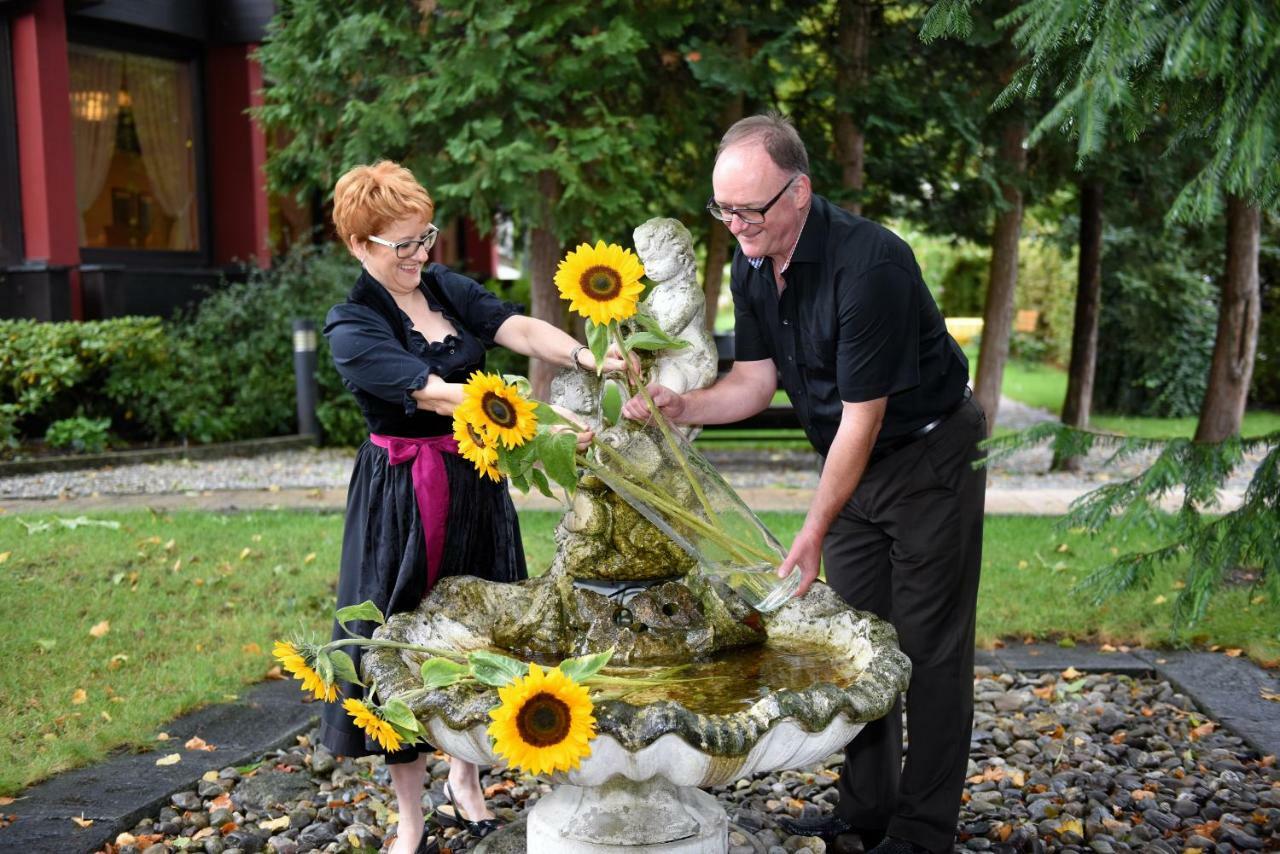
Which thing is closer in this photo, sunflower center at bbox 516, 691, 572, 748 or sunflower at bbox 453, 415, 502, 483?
sunflower center at bbox 516, 691, 572, 748

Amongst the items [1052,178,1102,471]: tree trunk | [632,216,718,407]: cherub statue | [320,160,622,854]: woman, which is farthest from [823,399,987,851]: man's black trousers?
[1052,178,1102,471]: tree trunk

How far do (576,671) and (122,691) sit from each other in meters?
2.93

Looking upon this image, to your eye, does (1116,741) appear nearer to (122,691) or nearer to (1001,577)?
(1001,577)

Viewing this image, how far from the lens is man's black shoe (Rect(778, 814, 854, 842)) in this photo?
11.8ft

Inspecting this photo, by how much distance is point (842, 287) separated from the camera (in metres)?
2.97

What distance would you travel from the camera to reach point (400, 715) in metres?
2.44

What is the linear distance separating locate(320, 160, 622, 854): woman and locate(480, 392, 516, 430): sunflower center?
0.55m

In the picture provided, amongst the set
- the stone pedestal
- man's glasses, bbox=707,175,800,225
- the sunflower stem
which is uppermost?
man's glasses, bbox=707,175,800,225

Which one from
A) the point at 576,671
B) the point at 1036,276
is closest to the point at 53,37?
the point at 576,671

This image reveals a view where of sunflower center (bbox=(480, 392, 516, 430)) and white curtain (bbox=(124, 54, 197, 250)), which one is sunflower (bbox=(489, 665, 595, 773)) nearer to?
sunflower center (bbox=(480, 392, 516, 430))

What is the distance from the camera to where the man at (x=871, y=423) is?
2.91 meters

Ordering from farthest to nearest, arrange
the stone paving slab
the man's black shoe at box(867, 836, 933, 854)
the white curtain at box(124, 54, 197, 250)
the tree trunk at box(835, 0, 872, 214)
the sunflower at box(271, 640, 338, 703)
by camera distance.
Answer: the white curtain at box(124, 54, 197, 250) → the tree trunk at box(835, 0, 872, 214) → the stone paving slab → the man's black shoe at box(867, 836, 933, 854) → the sunflower at box(271, 640, 338, 703)

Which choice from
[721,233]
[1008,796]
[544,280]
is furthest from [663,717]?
[721,233]

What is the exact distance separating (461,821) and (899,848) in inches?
49.5
